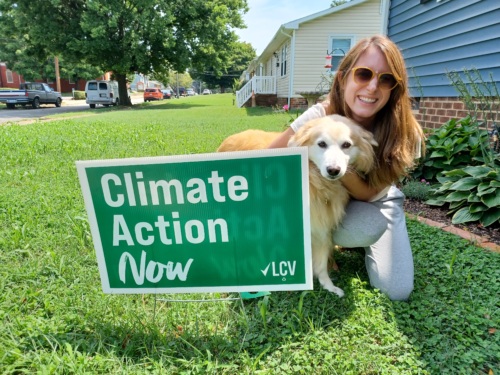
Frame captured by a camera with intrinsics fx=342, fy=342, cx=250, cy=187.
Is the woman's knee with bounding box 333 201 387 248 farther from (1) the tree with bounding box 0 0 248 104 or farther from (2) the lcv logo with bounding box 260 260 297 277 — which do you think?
(1) the tree with bounding box 0 0 248 104

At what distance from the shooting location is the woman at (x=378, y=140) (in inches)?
80.3

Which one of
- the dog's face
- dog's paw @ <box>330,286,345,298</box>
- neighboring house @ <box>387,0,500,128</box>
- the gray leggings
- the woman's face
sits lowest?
dog's paw @ <box>330,286,345,298</box>

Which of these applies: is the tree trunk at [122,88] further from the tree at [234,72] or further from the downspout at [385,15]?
the tree at [234,72]

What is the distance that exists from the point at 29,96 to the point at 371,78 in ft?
80.4

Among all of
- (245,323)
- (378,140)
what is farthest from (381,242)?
(245,323)

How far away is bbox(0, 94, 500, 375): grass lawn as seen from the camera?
159cm

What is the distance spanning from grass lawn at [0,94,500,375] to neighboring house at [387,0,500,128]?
118 inches

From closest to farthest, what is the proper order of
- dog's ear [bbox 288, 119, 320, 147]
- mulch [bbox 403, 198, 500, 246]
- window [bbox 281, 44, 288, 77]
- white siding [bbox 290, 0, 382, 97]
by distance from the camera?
dog's ear [bbox 288, 119, 320, 147] → mulch [bbox 403, 198, 500, 246] → white siding [bbox 290, 0, 382, 97] → window [bbox 281, 44, 288, 77]

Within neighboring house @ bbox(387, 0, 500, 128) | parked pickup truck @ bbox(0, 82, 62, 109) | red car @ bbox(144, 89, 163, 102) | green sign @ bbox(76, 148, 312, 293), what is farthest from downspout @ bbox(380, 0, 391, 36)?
red car @ bbox(144, 89, 163, 102)

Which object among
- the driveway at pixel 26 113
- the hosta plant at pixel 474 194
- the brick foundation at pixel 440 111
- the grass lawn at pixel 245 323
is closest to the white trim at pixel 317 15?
the brick foundation at pixel 440 111

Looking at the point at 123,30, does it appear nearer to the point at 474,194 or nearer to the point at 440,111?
the point at 440,111

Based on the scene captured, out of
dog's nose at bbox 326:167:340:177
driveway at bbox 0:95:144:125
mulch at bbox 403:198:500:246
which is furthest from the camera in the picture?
driveway at bbox 0:95:144:125

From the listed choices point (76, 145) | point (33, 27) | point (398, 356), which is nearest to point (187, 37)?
point (33, 27)

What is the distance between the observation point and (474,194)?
126 inches
